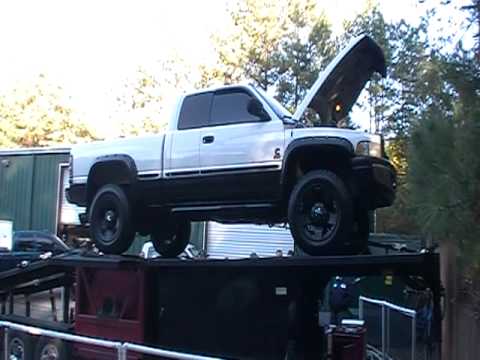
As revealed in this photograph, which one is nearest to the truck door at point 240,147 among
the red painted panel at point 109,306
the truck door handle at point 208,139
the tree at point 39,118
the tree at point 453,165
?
the truck door handle at point 208,139

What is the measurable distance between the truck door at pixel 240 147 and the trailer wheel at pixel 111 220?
1.17m

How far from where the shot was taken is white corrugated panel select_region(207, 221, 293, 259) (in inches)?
801

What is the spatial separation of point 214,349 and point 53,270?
3111 millimetres

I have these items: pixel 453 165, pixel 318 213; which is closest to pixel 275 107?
pixel 318 213

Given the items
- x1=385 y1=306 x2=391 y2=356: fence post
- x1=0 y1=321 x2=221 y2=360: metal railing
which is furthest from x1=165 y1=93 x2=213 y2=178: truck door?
x1=385 y1=306 x2=391 y2=356: fence post

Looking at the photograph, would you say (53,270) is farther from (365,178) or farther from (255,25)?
(255,25)

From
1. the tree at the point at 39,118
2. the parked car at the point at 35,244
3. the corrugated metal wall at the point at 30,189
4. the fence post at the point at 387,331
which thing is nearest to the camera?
the fence post at the point at 387,331

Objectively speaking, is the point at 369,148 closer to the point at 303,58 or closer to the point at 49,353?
the point at 49,353

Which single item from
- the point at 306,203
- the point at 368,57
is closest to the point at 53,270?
the point at 306,203

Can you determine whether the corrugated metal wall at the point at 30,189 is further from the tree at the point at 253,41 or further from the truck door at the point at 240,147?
the truck door at the point at 240,147

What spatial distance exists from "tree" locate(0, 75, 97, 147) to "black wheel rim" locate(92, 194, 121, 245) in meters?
31.9

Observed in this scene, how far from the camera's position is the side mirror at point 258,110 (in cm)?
815

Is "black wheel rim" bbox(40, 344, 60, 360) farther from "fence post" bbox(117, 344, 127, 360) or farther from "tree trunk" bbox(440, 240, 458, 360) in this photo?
"tree trunk" bbox(440, 240, 458, 360)

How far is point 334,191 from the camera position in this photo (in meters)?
7.32
